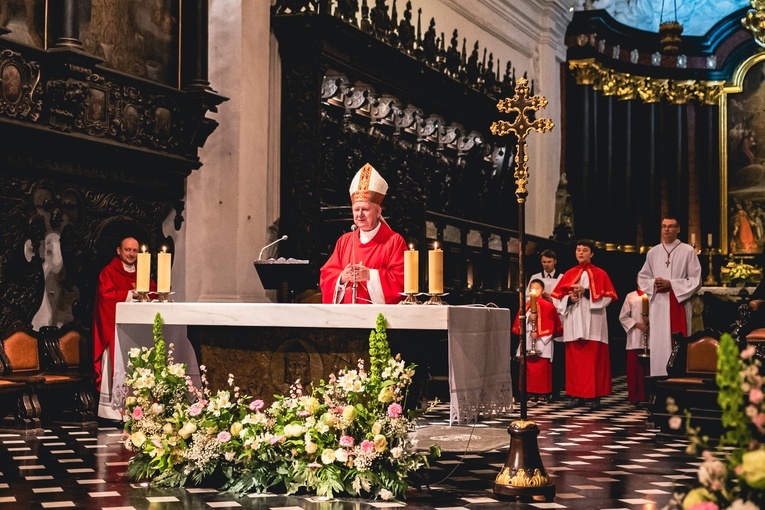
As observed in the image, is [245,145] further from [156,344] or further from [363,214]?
[156,344]

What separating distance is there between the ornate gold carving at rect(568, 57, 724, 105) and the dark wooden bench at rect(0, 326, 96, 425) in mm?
15199

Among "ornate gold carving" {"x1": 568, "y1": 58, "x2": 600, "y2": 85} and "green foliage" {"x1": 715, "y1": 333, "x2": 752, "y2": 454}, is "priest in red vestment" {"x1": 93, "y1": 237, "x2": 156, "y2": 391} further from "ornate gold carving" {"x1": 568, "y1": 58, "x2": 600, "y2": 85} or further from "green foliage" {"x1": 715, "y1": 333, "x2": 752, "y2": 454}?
"ornate gold carving" {"x1": 568, "y1": 58, "x2": 600, "y2": 85}

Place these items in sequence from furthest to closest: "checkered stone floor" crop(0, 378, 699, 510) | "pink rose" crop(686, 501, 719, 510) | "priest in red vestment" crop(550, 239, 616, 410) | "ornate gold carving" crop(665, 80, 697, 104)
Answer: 1. "ornate gold carving" crop(665, 80, 697, 104)
2. "priest in red vestment" crop(550, 239, 616, 410)
3. "checkered stone floor" crop(0, 378, 699, 510)
4. "pink rose" crop(686, 501, 719, 510)

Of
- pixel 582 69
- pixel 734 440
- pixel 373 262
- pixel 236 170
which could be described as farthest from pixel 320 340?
pixel 582 69

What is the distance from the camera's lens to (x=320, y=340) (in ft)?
21.8

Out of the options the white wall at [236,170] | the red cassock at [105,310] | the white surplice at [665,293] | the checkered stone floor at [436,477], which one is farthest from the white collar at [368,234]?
the white surplice at [665,293]

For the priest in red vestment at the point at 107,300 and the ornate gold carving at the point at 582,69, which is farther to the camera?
the ornate gold carving at the point at 582,69

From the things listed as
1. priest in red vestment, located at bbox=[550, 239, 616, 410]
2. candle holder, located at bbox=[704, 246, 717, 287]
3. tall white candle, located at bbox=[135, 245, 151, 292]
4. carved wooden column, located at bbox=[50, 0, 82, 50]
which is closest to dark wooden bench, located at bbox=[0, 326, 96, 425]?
tall white candle, located at bbox=[135, 245, 151, 292]

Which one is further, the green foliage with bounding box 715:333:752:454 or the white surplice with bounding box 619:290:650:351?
the white surplice with bounding box 619:290:650:351

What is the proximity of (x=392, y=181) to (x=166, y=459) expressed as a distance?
8216 mm

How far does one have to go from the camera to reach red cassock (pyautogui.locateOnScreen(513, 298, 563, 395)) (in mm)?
13000

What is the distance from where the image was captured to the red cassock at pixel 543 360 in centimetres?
1300

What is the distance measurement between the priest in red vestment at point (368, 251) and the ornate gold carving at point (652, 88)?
15847 mm

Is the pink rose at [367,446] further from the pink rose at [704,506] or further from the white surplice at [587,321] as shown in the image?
the white surplice at [587,321]
